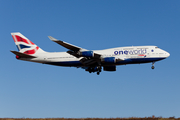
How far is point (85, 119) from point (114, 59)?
45.5ft

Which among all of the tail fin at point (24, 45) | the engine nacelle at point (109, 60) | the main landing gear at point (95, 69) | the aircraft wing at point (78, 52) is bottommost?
the main landing gear at point (95, 69)

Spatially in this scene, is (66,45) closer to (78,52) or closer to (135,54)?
(78,52)

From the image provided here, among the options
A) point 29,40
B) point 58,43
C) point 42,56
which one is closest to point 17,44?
point 29,40

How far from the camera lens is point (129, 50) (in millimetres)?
42375

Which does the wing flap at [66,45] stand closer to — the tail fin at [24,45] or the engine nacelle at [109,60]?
the engine nacelle at [109,60]

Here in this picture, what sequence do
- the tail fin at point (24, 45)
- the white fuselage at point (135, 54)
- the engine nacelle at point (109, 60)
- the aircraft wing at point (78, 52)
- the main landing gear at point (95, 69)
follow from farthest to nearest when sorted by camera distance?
the tail fin at point (24, 45)
the main landing gear at point (95, 69)
the white fuselage at point (135, 54)
the engine nacelle at point (109, 60)
the aircraft wing at point (78, 52)

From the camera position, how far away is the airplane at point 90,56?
135 feet

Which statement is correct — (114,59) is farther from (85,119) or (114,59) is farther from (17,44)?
(17,44)

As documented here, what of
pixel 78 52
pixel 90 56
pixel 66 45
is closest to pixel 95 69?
pixel 90 56

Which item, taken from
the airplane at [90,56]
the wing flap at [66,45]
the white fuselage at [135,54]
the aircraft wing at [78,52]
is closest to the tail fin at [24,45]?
the airplane at [90,56]

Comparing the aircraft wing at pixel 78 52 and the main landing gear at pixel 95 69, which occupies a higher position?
the aircraft wing at pixel 78 52

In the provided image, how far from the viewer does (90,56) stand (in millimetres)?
40500

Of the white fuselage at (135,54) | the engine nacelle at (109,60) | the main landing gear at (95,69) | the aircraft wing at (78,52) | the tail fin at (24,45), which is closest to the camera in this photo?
the aircraft wing at (78,52)

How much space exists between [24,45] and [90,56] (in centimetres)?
1696
